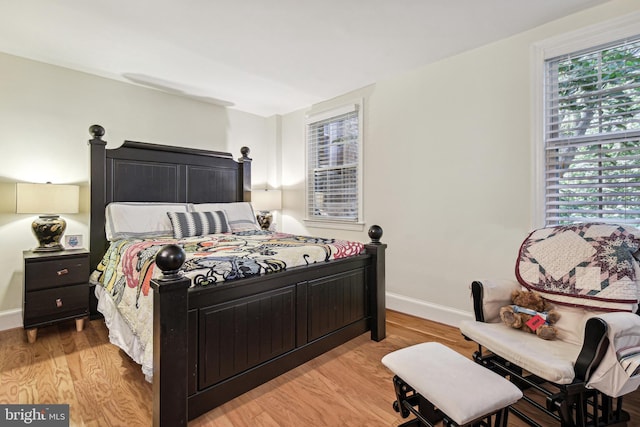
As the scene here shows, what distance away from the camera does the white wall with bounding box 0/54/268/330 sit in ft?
9.20

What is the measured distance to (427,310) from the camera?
10.0ft

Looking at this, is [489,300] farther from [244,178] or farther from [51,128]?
[51,128]

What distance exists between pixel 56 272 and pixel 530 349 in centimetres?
348

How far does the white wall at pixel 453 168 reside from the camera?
249 cm

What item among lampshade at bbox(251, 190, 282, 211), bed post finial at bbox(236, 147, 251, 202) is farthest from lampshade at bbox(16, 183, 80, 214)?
lampshade at bbox(251, 190, 282, 211)

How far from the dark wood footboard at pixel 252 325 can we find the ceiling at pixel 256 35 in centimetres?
163

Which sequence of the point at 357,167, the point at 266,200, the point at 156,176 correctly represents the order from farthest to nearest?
the point at 266,200 < the point at 357,167 < the point at 156,176

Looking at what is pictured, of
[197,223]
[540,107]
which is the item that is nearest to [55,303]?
[197,223]

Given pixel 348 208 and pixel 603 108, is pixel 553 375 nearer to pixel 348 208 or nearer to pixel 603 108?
pixel 603 108

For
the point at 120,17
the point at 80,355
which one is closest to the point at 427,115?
the point at 120,17

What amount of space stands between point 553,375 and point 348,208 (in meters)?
2.76

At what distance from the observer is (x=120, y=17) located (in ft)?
7.38

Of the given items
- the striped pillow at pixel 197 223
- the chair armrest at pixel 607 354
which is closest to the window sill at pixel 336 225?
the striped pillow at pixel 197 223

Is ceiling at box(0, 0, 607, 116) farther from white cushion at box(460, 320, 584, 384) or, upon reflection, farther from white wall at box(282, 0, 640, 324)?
white cushion at box(460, 320, 584, 384)
